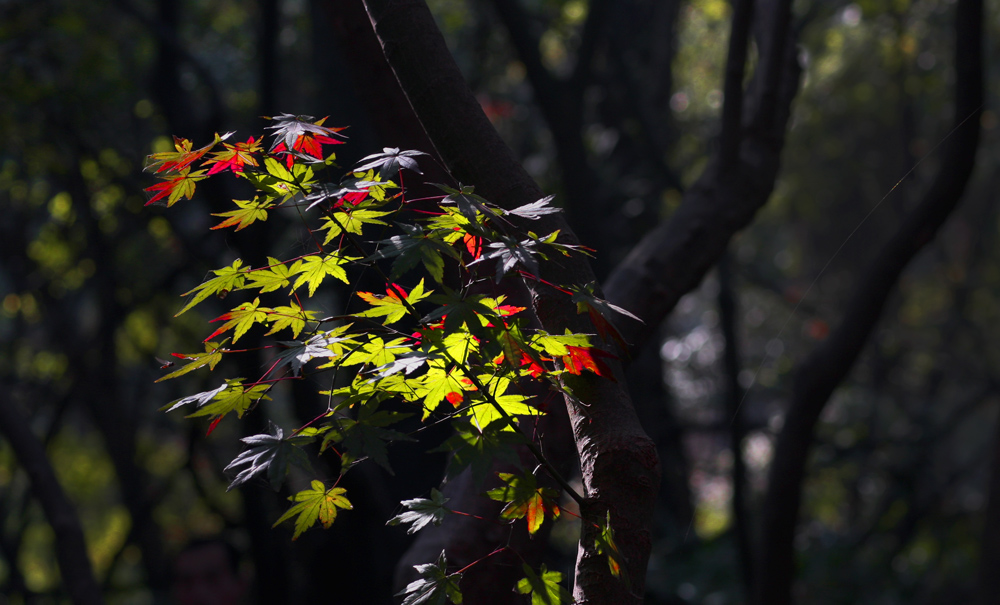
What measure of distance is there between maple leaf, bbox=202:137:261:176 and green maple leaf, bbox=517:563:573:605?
2.14ft

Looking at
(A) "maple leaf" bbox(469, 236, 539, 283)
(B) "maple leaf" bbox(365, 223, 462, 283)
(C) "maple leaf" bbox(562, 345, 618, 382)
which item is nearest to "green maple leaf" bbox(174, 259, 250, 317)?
(B) "maple leaf" bbox(365, 223, 462, 283)

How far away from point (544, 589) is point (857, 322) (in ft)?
7.50

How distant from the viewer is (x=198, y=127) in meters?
4.39

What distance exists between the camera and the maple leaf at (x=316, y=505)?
114cm

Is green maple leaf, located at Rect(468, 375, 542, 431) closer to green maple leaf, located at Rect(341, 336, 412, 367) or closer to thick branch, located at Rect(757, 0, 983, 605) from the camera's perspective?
green maple leaf, located at Rect(341, 336, 412, 367)

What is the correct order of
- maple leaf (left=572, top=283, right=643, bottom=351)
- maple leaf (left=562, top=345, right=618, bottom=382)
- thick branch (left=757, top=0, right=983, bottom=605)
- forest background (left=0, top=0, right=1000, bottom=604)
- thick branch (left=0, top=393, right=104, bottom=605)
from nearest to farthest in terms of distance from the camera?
maple leaf (left=572, top=283, right=643, bottom=351) → maple leaf (left=562, top=345, right=618, bottom=382) → thick branch (left=0, top=393, right=104, bottom=605) → thick branch (left=757, top=0, right=983, bottom=605) → forest background (left=0, top=0, right=1000, bottom=604)

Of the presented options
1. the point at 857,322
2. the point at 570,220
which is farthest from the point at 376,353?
the point at 570,220

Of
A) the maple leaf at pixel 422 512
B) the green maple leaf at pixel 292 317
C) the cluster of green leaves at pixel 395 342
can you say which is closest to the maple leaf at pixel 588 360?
the cluster of green leaves at pixel 395 342

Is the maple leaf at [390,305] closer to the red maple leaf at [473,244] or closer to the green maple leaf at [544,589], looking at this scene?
the red maple leaf at [473,244]

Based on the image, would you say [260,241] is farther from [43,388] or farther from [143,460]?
[143,460]

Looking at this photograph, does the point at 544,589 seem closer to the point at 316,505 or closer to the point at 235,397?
the point at 316,505

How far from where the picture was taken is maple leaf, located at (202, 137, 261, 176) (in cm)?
110

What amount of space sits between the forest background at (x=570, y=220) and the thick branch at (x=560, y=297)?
764 millimetres

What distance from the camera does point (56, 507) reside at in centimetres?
255
